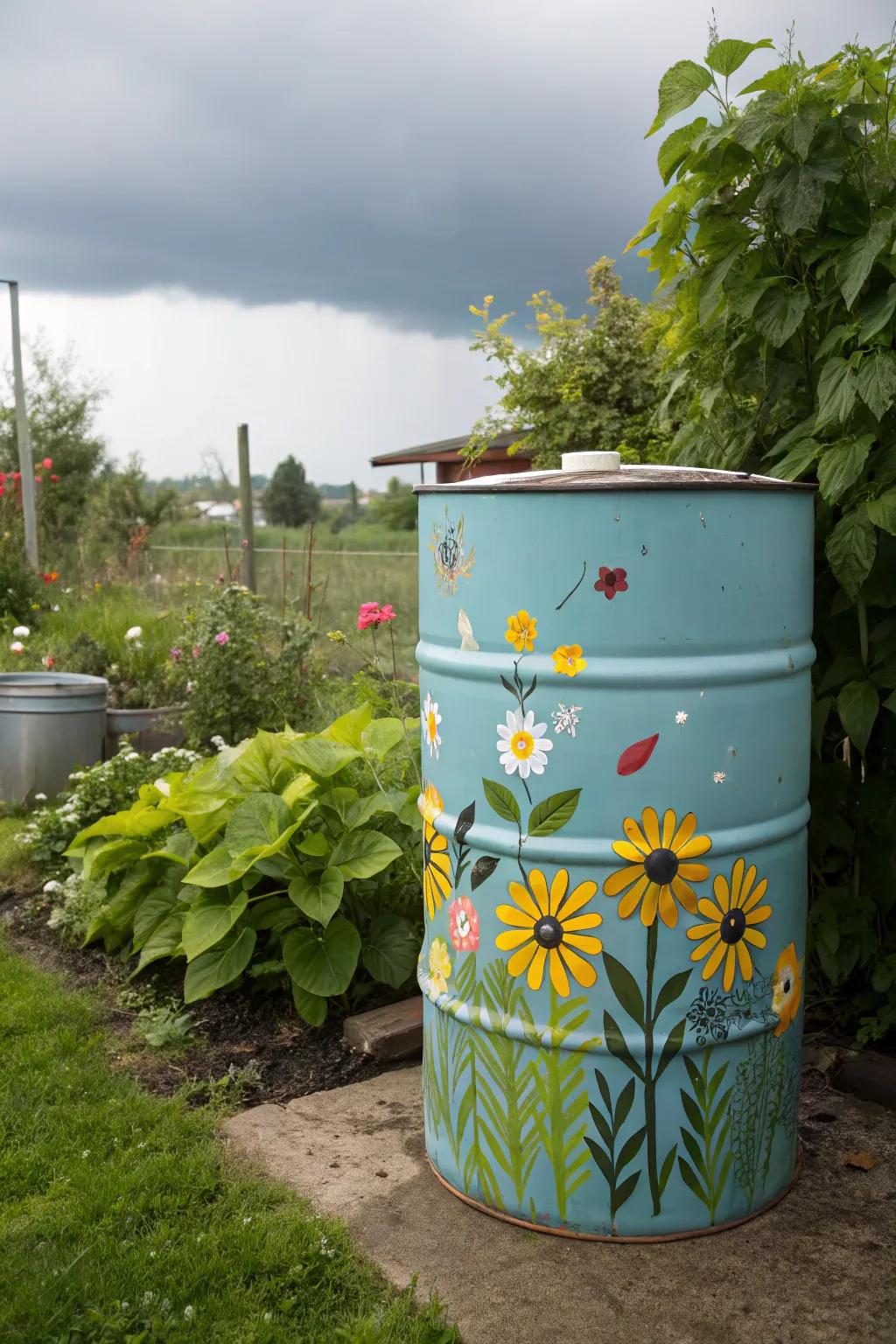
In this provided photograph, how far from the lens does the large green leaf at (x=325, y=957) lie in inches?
131

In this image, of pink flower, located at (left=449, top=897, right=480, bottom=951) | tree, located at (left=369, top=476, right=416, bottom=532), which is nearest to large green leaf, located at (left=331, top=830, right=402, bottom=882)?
pink flower, located at (left=449, top=897, right=480, bottom=951)

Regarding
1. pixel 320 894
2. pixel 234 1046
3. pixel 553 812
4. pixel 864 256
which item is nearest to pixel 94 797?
pixel 234 1046

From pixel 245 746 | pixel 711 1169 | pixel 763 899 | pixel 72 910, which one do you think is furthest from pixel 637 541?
pixel 72 910

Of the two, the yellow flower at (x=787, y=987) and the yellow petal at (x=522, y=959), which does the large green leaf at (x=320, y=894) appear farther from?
the yellow flower at (x=787, y=987)

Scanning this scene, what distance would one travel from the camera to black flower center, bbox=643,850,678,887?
2221mm

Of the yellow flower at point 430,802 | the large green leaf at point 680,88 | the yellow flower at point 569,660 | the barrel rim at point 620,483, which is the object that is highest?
the large green leaf at point 680,88

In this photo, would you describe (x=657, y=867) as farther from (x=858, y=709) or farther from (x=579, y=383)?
(x=579, y=383)

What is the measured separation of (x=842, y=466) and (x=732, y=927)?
104 centimetres

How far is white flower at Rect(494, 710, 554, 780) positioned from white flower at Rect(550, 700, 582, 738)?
3 cm

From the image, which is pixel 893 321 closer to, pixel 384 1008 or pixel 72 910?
pixel 384 1008

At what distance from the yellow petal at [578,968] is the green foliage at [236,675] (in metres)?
3.63

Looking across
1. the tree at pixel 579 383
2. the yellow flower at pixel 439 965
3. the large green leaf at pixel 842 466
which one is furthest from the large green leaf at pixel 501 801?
the tree at pixel 579 383

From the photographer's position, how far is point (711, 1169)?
2357 millimetres

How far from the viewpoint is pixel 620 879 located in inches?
87.8
